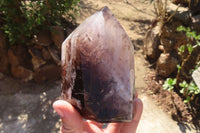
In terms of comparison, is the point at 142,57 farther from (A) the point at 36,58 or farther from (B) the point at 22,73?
(B) the point at 22,73

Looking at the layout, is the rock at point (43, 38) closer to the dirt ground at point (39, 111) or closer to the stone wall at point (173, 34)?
the dirt ground at point (39, 111)

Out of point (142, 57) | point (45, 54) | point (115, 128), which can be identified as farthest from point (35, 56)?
point (142, 57)

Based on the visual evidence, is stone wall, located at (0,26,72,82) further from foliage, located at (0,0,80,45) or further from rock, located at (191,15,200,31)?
rock, located at (191,15,200,31)

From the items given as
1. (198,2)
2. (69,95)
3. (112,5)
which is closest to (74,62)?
(69,95)

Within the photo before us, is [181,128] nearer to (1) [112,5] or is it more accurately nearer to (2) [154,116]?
(2) [154,116]

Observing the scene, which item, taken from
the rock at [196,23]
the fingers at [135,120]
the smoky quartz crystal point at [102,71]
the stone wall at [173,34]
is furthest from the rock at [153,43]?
the smoky quartz crystal point at [102,71]

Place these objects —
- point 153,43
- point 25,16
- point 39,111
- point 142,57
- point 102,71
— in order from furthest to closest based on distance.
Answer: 1. point 142,57
2. point 153,43
3. point 39,111
4. point 25,16
5. point 102,71
